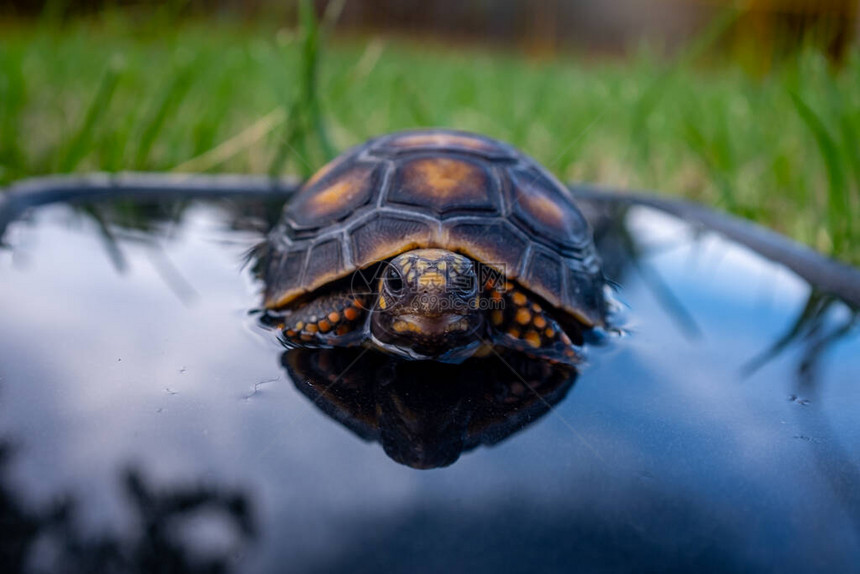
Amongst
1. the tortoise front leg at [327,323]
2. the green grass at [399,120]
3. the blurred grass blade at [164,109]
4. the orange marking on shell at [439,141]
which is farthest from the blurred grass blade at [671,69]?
the blurred grass blade at [164,109]

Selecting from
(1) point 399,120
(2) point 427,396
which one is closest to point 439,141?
(2) point 427,396

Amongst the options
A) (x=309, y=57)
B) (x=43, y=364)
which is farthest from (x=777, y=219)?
(x=43, y=364)

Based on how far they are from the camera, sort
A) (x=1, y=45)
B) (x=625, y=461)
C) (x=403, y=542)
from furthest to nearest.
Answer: (x=1, y=45) → (x=625, y=461) → (x=403, y=542)

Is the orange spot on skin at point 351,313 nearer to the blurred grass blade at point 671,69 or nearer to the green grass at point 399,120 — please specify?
the green grass at point 399,120

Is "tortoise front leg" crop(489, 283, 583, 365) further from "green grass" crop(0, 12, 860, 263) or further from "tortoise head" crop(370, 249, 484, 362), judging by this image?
"green grass" crop(0, 12, 860, 263)

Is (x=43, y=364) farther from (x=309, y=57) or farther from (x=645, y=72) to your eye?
(x=645, y=72)
